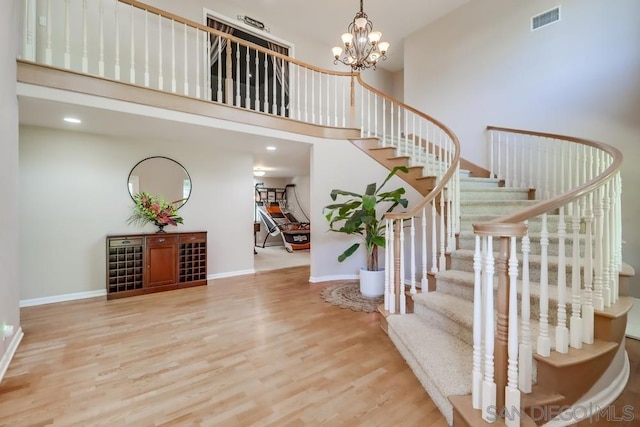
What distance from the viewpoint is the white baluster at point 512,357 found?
1.23 metres

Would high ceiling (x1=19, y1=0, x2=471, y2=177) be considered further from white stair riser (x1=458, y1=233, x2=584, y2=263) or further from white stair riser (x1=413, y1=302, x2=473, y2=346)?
white stair riser (x1=413, y1=302, x2=473, y2=346)

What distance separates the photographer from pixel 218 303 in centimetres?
339

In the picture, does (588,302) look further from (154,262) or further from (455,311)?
(154,262)

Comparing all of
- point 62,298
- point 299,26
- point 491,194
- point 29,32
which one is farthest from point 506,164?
point 62,298

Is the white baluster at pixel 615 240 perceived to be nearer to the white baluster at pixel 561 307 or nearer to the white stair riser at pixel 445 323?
the white baluster at pixel 561 307

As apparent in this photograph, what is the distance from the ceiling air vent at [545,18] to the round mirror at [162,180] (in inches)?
232

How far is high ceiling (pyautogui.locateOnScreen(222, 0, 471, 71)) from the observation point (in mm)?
4910

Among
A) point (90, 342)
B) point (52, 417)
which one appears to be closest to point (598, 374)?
point (52, 417)

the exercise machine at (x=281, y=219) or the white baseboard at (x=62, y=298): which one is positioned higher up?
the exercise machine at (x=281, y=219)

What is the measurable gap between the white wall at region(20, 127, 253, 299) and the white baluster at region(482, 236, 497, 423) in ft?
14.3

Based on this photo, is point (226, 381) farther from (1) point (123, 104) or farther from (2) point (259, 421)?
(1) point (123, 104)

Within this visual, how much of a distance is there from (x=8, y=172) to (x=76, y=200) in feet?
5.63

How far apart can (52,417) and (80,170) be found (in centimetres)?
328

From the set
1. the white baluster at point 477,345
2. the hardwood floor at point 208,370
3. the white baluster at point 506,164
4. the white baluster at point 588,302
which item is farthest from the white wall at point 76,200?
the white baluster at point 506,164
